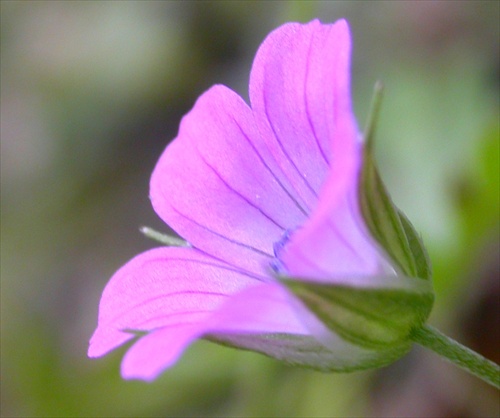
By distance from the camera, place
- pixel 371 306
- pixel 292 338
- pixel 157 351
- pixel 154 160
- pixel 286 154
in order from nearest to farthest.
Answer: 1. pixel 157 351
2. pixel 371 306
3. pixel 292 338
4. pixel 286 154
5. pixel 154 160

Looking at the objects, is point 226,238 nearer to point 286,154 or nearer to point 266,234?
point 266,234

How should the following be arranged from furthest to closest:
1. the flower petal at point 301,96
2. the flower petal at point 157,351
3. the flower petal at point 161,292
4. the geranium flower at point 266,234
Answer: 1. the flower petal at point 161,292
2. the flower petal at point 301,96
3. the geranium flower at point 266,234
4. the flower petal at point 157,351

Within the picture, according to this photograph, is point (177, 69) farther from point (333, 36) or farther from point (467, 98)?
point (333, 36)

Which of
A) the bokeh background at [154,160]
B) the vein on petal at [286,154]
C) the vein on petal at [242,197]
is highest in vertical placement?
the vein on petal at [286,154]

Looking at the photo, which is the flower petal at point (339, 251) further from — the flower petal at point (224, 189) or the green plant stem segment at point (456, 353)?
the flower petal at point (224, 189)

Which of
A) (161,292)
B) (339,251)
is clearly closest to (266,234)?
(161,292)

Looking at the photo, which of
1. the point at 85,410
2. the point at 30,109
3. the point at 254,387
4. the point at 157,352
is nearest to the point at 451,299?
the point at 254,387

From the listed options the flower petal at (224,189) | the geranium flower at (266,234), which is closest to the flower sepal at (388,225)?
the geranium flower at (266,234)
